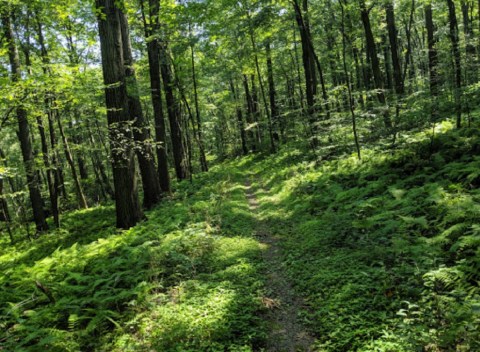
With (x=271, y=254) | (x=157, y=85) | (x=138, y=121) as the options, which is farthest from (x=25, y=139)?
(x=271, y=254)

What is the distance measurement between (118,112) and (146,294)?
5456 mm

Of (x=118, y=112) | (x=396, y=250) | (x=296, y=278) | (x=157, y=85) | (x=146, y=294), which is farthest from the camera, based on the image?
(x=157, y=85)

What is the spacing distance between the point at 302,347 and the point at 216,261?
10.6 feet

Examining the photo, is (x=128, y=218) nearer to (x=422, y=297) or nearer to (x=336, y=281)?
(x=336, y=281)

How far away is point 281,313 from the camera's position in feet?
16.6

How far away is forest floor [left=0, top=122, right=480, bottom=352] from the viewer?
4.18 m

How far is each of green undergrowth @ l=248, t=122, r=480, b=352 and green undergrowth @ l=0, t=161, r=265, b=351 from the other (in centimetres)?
111

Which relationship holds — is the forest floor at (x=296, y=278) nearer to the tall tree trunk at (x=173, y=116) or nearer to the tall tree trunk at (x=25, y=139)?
the tall tree trunk at (x=25, y=139)

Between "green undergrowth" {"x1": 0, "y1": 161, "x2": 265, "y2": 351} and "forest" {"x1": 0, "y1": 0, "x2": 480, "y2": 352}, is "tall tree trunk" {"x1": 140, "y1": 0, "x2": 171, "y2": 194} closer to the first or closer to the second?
"forest" {"x1": 0, "y1": 0, "x2": 480, "y2": 352}

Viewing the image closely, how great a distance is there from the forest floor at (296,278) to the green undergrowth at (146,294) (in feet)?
0.08

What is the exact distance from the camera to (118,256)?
7.55m

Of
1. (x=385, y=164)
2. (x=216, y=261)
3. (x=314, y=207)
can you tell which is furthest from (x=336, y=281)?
(x=385, y=164)

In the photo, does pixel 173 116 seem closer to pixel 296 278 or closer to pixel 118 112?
pixel 118 112

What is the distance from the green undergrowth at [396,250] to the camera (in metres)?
3.84
